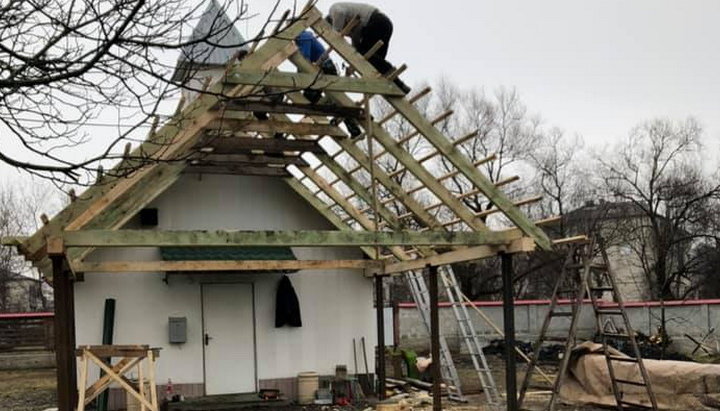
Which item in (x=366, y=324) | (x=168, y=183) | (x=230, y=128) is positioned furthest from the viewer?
(x=366, y=324)

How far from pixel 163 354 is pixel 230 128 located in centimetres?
463

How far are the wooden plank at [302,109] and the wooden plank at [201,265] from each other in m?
3.37

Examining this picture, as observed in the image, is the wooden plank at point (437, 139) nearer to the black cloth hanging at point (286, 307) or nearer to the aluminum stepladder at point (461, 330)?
the aluminum stepladder at point (461, 330)

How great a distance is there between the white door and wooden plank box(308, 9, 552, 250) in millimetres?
5853

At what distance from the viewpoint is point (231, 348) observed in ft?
45.3

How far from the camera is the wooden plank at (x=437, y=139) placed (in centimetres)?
910

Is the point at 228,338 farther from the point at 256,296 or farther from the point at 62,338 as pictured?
the point at 62,338

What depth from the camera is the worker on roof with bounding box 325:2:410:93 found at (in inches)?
369

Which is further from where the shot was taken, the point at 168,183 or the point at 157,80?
the point at 168,183

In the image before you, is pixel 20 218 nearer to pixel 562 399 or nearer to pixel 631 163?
pixel 631 163

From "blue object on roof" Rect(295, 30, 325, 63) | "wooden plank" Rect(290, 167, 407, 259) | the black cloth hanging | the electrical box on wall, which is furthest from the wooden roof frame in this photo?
the black cloth hanging

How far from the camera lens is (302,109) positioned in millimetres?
9898

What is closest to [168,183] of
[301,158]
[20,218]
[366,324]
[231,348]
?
[301,158]

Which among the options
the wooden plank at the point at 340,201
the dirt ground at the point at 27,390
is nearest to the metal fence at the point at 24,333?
the dirt ground at the point at 27,390
